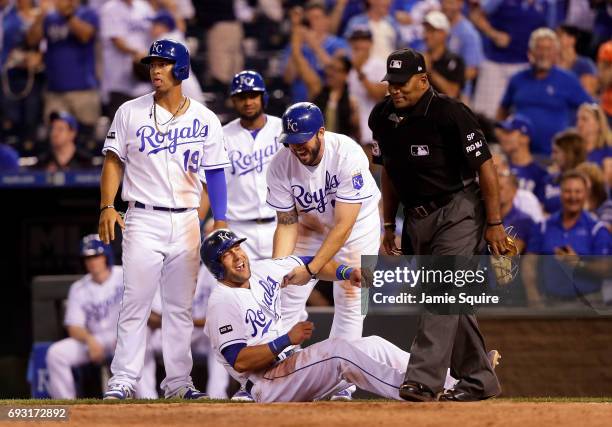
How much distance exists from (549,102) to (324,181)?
15.6 feet

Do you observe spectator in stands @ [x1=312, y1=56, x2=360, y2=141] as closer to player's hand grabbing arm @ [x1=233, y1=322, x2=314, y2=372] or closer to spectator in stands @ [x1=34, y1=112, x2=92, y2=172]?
spectator in stands @ [x1=34, y1=112, x2=92, y2=172]

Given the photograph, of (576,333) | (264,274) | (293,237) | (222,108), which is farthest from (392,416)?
(222,108)

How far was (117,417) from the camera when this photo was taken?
19.6 ft

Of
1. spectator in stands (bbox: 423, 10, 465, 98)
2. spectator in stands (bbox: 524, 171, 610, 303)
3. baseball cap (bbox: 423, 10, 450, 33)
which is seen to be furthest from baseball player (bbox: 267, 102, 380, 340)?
baseball cap (bbox: 423, 10, 450, 33)

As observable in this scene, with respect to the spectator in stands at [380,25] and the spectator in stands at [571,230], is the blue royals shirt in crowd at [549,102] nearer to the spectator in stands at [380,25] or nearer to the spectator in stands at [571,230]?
the spectator in stands at [571,230]

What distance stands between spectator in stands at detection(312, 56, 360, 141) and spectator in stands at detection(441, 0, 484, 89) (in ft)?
3.96

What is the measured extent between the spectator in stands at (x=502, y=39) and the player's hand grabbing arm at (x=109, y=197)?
17.7 ft

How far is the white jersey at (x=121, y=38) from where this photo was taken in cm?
1118

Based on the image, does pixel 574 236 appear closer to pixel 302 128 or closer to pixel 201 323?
pixel 201 323

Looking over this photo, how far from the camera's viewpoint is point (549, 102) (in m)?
11.0

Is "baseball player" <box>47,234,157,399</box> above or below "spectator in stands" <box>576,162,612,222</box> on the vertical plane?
below

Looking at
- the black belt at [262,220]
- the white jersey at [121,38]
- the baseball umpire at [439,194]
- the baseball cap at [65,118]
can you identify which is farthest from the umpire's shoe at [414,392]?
the white jersey at [121,38]

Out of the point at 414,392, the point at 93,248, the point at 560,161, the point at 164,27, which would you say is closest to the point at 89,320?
the point at 93,248

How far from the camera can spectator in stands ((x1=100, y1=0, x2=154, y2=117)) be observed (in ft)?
36.5
